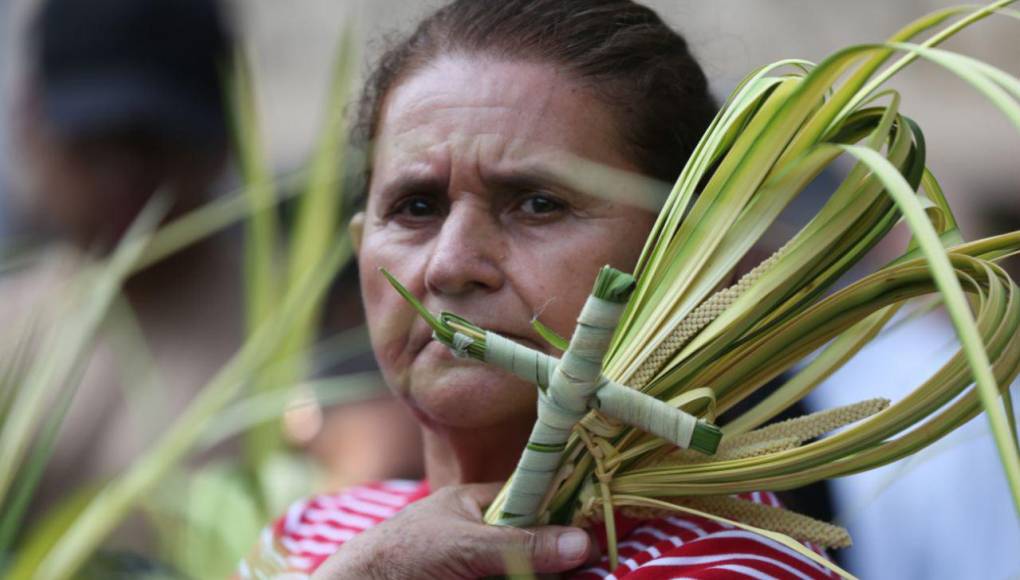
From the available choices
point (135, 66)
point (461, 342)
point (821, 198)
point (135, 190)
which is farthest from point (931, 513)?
point (135, 66)

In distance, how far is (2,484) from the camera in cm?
147

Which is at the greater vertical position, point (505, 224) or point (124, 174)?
point (124, 174)

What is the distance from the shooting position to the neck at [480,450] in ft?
4.37

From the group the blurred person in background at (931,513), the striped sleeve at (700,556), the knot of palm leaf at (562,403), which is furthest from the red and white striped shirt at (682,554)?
the blurred person in background at (931,513)

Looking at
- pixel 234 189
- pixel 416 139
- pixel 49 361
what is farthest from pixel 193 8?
pixel 416 139

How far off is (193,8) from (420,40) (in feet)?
5.76

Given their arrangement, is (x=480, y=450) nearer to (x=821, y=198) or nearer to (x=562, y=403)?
(x=562, y=403)

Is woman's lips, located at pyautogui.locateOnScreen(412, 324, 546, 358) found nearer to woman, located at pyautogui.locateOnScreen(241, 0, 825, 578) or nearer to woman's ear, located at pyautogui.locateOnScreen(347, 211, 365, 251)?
woman, located at pyautogui.locateOnScreen(241, 0, 825, 578)

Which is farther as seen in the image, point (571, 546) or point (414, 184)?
point (414, 184)

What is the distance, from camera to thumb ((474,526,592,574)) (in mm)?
1156

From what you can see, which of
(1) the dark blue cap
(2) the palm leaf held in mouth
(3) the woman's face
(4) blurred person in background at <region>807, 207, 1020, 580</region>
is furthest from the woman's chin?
(1) the dark blue cap

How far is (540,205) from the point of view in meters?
1.32

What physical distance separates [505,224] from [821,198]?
142cm

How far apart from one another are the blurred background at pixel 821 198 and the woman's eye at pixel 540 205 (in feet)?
1.02
